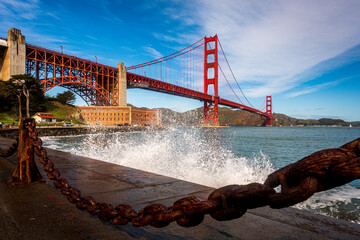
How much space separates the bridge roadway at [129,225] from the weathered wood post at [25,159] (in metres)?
0.18

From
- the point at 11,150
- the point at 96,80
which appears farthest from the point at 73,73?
the point at 11,150

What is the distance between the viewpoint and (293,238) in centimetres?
134

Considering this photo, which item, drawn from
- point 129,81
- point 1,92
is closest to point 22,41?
point 1,92

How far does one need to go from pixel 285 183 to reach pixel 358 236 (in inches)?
41.1

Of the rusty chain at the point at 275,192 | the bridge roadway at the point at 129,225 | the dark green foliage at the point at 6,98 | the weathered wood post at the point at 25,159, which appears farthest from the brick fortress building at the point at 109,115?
the rusty chain at the point at 275,192

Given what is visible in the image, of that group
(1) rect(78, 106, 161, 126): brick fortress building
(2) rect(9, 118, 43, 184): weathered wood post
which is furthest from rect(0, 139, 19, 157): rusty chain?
(1) rect(78, 106, 161, 126): brick fortress building

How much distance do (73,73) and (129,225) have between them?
44.7 m

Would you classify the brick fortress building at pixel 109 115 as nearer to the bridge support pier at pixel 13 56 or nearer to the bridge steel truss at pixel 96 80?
the bridge steel truss at pixel 96 80

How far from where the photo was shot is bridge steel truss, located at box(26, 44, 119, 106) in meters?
35.2

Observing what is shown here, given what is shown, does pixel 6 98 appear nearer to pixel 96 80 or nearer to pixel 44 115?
pixel 44 115

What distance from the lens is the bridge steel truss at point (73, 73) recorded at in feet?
115

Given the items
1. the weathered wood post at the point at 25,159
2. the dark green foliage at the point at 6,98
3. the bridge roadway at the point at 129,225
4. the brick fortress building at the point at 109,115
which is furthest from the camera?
the brick fortress building at the point at 109,115

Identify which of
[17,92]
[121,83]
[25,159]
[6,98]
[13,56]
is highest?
[13,56]

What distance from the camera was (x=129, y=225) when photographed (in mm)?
1571
